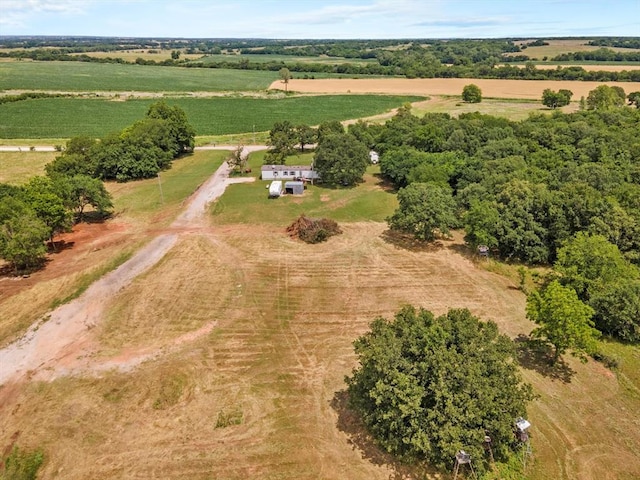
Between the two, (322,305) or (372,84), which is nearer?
(322,305)

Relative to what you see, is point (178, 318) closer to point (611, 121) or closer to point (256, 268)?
point (256, 268)

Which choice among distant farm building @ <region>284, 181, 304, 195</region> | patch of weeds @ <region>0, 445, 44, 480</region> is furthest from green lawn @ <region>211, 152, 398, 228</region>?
patch of weeds @ <region>0, 445, 44, 480</region>

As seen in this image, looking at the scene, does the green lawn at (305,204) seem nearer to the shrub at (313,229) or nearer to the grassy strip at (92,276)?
the shrub at (313,229)

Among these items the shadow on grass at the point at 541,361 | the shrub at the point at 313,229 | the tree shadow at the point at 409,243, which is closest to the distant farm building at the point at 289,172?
the shrub at the point at 313,229

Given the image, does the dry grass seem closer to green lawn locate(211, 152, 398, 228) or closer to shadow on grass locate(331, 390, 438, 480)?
shadow on grass locate(331, 390, 438, 480)

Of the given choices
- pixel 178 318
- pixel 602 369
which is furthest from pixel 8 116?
pixel 602 369

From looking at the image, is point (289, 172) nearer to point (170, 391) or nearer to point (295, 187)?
point (295, 187)
